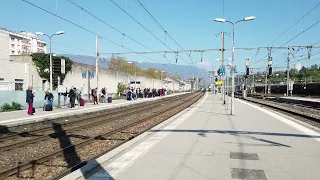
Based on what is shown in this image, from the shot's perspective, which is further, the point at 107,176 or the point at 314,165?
the point at 314,165

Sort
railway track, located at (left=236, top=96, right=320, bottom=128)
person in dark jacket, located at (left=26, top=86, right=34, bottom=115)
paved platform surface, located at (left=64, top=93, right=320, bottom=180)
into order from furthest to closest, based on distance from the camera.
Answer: person in dark jacket, located at (left=26, top=86, right=34, bottom=115) < railway track, located at (left=236, top=96, right=320, bottom=128) < paved platform surface, located at (left=64, top=93, right=320, bottom=180)

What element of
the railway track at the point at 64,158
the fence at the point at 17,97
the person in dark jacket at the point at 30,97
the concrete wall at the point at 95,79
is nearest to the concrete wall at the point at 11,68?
the fence at the point at 17,97

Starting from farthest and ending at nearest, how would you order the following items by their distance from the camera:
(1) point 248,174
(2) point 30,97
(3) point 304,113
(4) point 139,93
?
(4) point 139,93, (3) point 304,113, (2) point 30,97, (1) point 248,174

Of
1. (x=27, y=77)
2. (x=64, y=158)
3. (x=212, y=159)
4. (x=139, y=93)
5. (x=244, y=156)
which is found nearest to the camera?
(x=212, y=159)

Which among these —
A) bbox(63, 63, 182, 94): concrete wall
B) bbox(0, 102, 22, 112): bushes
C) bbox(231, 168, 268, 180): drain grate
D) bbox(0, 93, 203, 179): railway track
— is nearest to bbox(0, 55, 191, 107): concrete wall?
bbox(63, 63, 182, 94): concrete wall

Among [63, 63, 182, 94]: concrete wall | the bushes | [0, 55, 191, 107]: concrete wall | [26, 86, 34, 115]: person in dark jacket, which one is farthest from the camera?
[63, 63, 182, 94]: concrete wall

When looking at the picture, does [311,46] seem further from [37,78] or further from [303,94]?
[303,94]

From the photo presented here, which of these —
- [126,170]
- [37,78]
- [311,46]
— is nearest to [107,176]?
[126,170]

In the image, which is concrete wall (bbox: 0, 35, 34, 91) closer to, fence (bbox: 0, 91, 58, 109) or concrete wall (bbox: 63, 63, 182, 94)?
fence (bbox: 0, 91, 58, 109)

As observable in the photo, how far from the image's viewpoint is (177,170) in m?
6.19

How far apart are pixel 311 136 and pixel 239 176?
246 inches

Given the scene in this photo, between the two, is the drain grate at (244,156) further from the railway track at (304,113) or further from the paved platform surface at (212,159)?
the railway track at (304,113)

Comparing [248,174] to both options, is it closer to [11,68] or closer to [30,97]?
[30,97]

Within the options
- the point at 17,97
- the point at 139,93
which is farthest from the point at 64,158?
the point at 139,93
